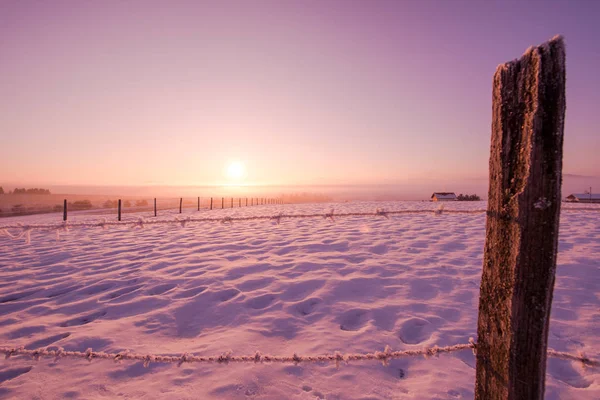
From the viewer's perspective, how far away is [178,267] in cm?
465

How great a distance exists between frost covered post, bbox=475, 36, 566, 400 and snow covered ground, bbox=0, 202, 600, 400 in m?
1.01

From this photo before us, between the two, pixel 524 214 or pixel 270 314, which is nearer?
pixel 524 214

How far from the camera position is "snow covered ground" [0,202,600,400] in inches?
81.4

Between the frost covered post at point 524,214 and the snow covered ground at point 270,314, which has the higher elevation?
the frost covered post at point 524,214

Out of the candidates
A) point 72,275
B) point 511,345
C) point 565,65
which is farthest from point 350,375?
point 72,275

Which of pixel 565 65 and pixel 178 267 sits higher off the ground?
Answer: pixel 565 65

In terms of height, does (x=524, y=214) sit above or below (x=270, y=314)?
above

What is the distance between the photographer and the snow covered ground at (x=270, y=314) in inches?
81.4

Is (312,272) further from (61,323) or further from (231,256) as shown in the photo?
(61,323)

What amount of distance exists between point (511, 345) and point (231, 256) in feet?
15.2

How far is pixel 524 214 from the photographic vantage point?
1.13 meters

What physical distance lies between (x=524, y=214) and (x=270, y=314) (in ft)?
8.58

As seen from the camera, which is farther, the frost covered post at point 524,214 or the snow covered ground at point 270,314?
the snow covered ground at point 270,314

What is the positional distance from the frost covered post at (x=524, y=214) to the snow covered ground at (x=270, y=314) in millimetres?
1007
